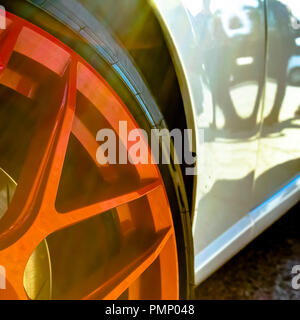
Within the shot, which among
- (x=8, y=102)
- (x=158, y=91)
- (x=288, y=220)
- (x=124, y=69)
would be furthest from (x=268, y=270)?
(x=8, y=102)

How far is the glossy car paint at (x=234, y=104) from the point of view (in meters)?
1.03

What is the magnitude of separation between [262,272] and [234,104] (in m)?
0.97

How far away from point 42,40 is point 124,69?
0.21m

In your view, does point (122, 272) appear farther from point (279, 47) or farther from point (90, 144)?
point (279, 47)

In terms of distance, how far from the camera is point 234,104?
46.8 inches

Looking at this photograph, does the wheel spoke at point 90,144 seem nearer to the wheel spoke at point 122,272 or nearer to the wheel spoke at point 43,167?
the wheel spoke at point 43,167

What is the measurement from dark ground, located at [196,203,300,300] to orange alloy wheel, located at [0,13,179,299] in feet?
2.13

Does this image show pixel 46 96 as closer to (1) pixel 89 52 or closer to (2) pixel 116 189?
(1) pixel 89 52

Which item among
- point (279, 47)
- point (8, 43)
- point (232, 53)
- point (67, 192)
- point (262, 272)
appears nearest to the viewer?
point (8, 43)

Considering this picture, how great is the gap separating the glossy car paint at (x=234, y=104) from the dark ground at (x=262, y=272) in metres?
0.31

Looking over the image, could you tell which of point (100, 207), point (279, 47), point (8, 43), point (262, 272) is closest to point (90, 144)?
point (100, 207)

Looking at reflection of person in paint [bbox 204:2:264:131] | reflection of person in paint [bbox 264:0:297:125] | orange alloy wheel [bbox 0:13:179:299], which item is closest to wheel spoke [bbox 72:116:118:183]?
orange alloy wheel [bbox 0:13:179:299]

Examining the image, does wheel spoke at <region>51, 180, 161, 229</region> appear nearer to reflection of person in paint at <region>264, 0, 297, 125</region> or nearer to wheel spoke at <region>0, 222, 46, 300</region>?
wheel spoke at <region>0, 222, 46, 300</region>

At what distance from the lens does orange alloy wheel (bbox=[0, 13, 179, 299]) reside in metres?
0.76
